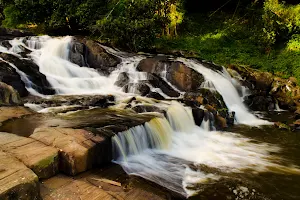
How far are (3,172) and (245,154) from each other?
6.00m

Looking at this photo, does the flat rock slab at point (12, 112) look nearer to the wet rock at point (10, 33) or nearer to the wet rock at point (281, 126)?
the wet rock at point (281, 126)

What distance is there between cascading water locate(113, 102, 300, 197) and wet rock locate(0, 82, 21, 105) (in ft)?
13.3

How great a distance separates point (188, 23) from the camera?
20797 mm

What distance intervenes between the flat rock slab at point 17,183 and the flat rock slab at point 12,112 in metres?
3.48

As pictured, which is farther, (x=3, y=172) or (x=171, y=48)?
(x=171, y=48)

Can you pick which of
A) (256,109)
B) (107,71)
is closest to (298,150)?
(256,109)

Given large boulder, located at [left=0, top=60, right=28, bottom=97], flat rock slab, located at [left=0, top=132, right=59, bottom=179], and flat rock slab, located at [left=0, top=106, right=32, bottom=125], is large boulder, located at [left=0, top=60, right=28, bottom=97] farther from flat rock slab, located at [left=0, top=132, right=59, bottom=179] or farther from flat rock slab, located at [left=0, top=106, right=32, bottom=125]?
flat rock slab, located at [left=0, top=132, right=59, bottom=179]

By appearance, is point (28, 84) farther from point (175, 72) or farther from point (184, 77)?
point (184, 77)

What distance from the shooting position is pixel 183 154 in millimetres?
7594

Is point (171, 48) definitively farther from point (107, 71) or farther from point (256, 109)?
point (256, 109)

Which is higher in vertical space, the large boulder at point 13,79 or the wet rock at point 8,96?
the large boulder at point 13,79

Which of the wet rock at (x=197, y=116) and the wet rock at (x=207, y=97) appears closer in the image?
the wet rock at (x=197, y=116)

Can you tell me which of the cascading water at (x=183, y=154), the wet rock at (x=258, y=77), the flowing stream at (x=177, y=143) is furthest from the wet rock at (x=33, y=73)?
the wet rock at (x=258, y=77)

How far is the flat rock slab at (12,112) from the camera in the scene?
729 centimetres
